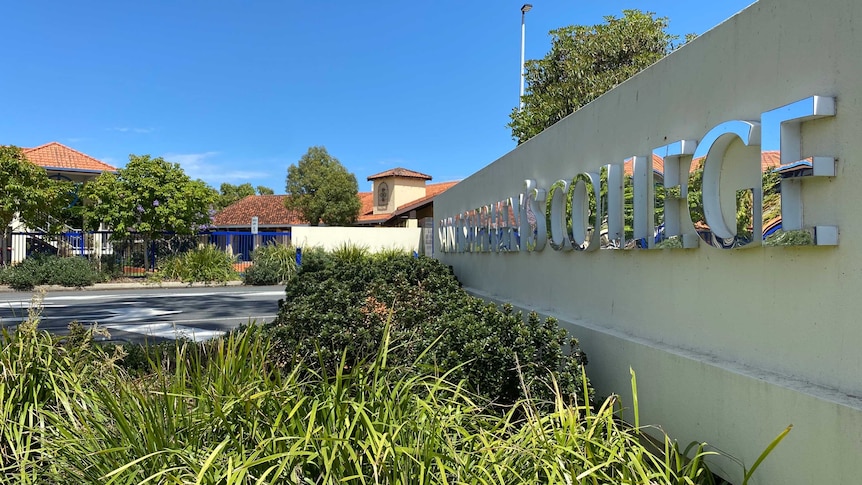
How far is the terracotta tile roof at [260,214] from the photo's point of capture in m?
49.9

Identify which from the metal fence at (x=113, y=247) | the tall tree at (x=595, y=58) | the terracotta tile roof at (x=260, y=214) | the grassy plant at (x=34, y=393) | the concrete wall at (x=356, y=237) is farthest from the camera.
Answer: the terracotta tile roof at (x=260, y=214)

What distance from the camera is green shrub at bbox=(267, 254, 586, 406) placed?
4316mm

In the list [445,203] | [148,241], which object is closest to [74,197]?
[148,241]

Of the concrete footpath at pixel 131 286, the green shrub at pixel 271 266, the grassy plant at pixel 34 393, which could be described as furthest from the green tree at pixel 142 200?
the grassy plant at pixel 34 393

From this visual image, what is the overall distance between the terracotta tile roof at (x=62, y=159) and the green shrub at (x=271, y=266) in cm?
1256

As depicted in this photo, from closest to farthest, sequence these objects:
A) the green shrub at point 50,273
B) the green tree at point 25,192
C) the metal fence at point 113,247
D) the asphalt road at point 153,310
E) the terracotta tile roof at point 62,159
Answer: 1. the asphalt road at point 153,310
2. the green tree at point 25,192
3. the green shrub at point 50,273
4. the metal fence at point 113,247
5. the terracotta tile roof at point 62,159

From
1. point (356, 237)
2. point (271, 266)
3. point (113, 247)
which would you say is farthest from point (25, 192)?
point (356, 237)

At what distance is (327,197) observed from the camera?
153 ft

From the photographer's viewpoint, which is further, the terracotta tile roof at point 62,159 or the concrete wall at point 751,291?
the terracotta tile roof at point 62,159

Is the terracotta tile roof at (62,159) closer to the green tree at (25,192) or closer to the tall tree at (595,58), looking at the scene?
the green tree at (25,192)

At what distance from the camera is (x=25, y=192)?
2070 cm

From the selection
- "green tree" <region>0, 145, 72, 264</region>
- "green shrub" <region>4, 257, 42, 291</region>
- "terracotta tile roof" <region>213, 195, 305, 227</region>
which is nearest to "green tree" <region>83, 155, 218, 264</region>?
"green tree" <region>0, 145, 72, 264</region>

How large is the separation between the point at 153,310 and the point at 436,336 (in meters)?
12.0

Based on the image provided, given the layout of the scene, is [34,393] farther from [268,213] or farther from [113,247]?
[268,213]
